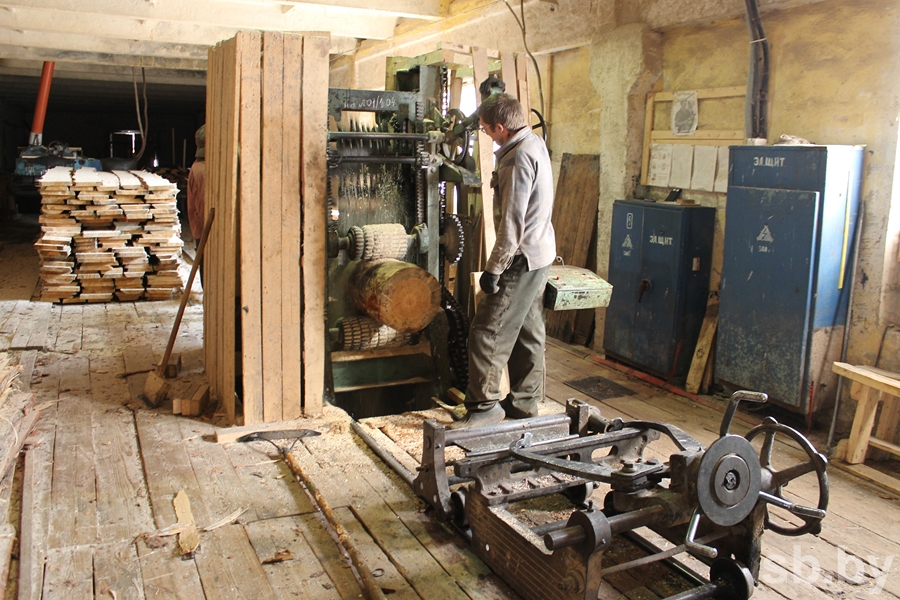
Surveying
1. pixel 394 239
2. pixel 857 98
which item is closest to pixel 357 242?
pixel 394 239

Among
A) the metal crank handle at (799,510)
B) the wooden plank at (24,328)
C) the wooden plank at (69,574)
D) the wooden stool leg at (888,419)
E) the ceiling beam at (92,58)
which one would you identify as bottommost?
the wooden plank at (69,574)

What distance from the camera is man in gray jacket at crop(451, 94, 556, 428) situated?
3.90 meters

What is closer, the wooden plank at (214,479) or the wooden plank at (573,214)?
the wooden plank at (214,479)

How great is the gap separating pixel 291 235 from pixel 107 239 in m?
4.09

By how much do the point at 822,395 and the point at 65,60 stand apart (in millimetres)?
8837

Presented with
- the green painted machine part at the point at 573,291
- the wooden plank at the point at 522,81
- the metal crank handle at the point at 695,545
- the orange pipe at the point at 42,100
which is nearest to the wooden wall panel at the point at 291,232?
the green painted machine part at the point at 573,291

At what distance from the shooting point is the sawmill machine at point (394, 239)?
448cm

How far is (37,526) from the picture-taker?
123 inches

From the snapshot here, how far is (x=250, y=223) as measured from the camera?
4.09m

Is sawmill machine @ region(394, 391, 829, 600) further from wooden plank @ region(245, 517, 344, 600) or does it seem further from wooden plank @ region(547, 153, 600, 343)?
wooden plank @ region(547, 153, 600, 343)

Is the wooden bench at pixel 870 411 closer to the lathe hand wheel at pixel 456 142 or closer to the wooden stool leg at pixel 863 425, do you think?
the wooden stool leg at pixel 863 425

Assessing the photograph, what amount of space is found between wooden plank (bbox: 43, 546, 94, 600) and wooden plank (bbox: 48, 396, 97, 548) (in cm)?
7

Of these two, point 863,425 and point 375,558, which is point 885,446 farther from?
point 375,558

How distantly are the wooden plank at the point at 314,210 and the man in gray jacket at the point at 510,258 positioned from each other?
0.88 metres
